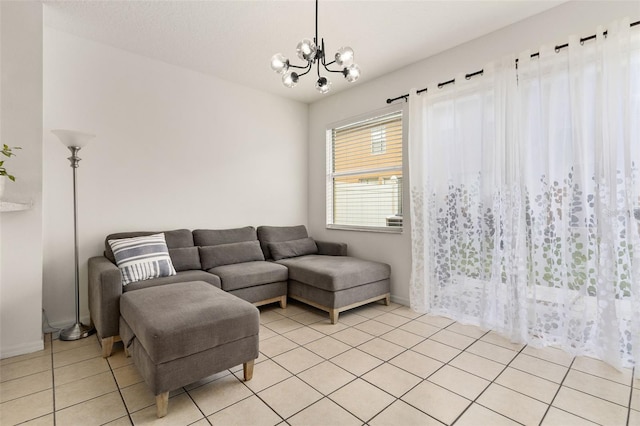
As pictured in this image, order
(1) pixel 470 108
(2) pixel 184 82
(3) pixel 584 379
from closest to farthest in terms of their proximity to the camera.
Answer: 1. (3) pixel 584 379
2. (1) pixel 470 108
3. (2) pixel 184 82

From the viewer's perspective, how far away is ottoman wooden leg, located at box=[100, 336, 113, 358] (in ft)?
7.38

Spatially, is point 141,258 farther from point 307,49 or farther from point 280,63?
point 307,49

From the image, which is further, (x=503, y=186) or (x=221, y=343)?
(x=503, y=186)

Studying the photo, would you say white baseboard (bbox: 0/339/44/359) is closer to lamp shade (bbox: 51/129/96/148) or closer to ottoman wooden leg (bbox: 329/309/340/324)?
lamp shade (bbox: 51/129/96/148)

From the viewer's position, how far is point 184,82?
3494 mm

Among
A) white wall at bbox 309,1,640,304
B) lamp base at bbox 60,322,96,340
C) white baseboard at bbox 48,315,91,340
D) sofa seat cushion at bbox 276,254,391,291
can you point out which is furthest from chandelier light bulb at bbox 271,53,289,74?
white baseboard at bbox 48,315,91,340

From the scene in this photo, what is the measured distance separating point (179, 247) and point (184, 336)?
1.75 m

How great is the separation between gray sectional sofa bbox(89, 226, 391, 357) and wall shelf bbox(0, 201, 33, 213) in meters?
0.64

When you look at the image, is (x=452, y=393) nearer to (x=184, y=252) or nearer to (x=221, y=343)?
(x=221, y=343)

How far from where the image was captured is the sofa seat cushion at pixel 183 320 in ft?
5.33

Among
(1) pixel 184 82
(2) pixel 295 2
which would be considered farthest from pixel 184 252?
(2) pixel 295 2

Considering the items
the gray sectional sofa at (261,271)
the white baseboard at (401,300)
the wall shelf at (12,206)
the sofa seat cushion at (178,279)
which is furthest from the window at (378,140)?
the wall shelf at (12,206)

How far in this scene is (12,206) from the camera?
2131mm

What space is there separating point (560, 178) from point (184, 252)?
3.39m
